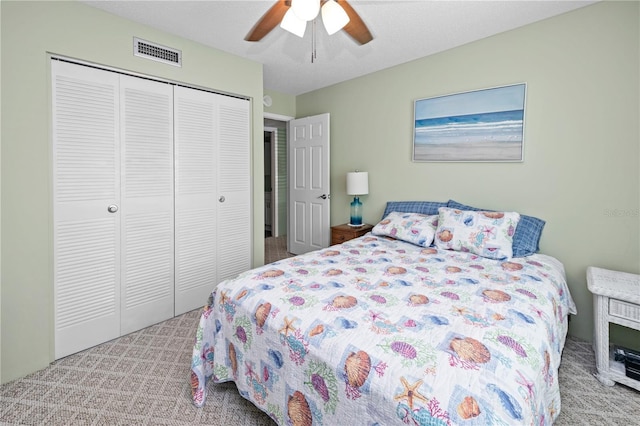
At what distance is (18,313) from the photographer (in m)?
1.97

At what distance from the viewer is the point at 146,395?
6.00ft

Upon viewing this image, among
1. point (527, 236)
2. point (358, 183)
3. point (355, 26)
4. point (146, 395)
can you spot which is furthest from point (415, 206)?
point (146, 395)

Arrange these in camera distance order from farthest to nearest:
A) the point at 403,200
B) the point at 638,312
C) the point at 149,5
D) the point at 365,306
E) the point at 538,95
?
the point at 403,200
the point at 538,95
the point at 149,5
the point at 638,312
the point at 365,306

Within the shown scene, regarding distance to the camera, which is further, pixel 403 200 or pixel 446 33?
pixel 403 200

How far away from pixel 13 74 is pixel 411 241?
2.94 metres

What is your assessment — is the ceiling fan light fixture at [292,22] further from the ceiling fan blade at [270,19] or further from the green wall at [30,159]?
the green wall at [30,159]

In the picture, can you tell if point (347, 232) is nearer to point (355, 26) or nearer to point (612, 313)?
point (355, 26)

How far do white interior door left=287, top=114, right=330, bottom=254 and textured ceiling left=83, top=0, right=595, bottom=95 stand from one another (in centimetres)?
98

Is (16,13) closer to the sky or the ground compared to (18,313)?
closer to the sky

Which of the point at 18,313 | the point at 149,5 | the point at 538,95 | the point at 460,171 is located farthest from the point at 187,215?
the point at 538,95

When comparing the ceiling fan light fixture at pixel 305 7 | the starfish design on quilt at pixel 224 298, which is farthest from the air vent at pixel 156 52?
the starfish design on quilt at pixel 224 298

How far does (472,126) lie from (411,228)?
3.54 ft

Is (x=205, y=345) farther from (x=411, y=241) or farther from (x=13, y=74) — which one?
(x=13, y=74)

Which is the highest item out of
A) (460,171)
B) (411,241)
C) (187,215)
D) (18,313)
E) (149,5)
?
(149,5)
